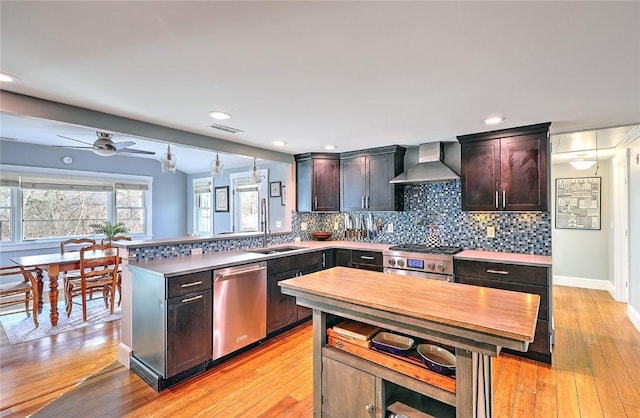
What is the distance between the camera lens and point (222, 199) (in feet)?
22.9

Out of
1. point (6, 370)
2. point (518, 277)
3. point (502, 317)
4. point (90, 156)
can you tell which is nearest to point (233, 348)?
point (6, 370)

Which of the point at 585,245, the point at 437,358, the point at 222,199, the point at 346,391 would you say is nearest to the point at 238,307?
the point at 346,391

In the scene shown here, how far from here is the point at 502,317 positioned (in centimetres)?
136

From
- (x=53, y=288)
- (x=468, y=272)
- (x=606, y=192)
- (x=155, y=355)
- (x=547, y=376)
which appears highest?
(x=606, y=192)

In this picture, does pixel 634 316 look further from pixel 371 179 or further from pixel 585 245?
pixel 371 179

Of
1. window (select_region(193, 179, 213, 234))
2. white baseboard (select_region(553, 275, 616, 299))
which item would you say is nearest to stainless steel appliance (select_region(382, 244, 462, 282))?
white baseboard (select_region(553, 275, 616, 299))

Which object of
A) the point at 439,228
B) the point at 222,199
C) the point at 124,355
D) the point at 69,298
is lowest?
the point at 124,355

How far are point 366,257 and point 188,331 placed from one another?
7.49 feet

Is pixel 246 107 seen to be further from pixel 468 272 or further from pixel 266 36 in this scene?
pixel 468 272

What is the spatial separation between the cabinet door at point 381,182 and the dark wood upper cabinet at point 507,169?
910mm

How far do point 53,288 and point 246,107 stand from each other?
3.34m

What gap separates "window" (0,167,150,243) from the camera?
4949mm

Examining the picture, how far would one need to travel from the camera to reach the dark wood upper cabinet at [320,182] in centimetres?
464

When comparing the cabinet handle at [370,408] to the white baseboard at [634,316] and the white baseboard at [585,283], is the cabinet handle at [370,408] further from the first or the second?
the white baseboard at [585,283]
